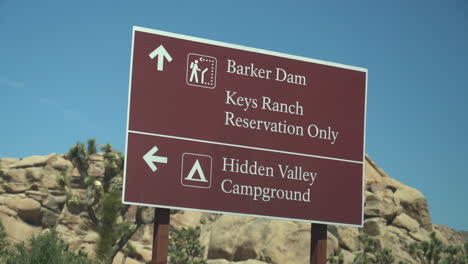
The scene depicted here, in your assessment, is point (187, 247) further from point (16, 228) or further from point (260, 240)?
point (16, 228)

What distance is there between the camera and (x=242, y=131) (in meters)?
14.8

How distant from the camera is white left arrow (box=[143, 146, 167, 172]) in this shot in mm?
13719

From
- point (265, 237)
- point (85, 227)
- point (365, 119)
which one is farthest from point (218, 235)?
point (365, 119)

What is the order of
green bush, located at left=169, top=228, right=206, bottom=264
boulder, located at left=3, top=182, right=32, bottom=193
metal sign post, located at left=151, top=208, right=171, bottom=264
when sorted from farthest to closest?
1. boulder, located at left=3, top=182, right=32, bottom=193
2. green bush, located at left=169, top=228, right=206, bottom=264
3. metal sign post, located at left=151, top=208, right=171, bottom=264

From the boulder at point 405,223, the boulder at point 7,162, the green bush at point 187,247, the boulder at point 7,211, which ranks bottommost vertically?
the green bush at point 187,247

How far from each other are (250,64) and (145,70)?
2379 millimetres

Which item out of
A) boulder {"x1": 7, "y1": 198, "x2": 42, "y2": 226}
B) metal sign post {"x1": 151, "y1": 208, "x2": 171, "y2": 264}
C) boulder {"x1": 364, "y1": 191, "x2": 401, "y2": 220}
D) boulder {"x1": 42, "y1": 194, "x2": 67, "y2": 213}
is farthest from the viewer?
boulder {"x1": 42, "y1": 194, "x2": 67, "y2": 213}

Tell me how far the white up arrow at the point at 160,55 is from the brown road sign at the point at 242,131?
21mm

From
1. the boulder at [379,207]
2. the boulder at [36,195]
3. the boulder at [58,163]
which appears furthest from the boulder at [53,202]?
the boulder at [379,207]

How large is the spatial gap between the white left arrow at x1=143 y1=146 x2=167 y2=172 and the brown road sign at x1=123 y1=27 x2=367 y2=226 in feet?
0.07

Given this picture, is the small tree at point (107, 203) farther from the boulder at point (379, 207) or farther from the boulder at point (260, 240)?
the boulder at point (379, 207)

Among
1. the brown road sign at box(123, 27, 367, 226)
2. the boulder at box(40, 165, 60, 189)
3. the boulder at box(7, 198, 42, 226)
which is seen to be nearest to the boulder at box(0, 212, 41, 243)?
the boulder at box(7, 198, 42, 226)

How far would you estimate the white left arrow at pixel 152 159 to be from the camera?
45.0ft

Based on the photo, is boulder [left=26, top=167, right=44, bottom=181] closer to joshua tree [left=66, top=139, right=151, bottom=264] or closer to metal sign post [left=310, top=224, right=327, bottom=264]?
joshua tree [left=66, top=139, right=151, bottom=264]
